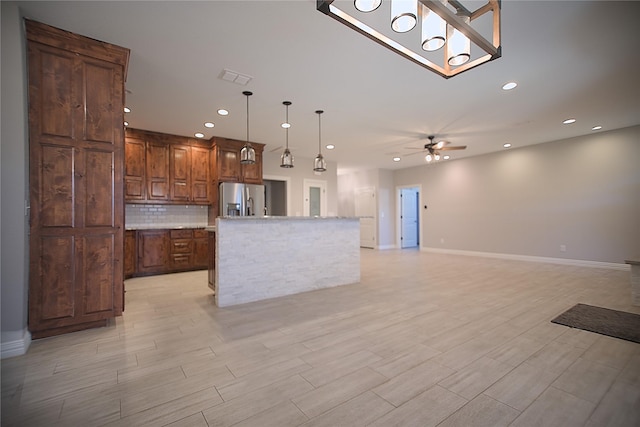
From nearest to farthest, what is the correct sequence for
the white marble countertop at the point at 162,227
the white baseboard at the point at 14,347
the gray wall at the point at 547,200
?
the white baseboard at the point at 14,347, the white marble countertop at the point at 162,227, the gray wall at the point at 547,200

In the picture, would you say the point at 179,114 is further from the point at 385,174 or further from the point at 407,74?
the point at 385,174

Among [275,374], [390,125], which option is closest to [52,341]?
[275,374]

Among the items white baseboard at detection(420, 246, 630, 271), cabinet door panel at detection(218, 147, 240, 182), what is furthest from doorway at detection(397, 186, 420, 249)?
cabinet door panel at detection(218, 147, 240, 182)

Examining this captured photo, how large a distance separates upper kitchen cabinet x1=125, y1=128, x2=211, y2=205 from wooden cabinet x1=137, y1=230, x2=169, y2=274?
2.13 feet

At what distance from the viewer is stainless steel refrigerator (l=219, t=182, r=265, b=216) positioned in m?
5.72

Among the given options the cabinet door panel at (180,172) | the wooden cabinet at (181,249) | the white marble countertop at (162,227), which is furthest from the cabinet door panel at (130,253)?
the cabinet door panel at (180,172)

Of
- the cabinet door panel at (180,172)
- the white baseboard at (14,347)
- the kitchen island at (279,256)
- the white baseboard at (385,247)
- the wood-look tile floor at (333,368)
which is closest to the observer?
the wood-look tile floor at (333,368)

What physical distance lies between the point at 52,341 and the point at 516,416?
3.47 meters

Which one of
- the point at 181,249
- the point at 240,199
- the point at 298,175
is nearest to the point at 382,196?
the point at 298,175

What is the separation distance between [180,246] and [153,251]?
460 millimetres

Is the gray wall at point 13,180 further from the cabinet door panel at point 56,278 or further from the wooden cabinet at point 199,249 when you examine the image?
the wooden cabinet at point 199,249

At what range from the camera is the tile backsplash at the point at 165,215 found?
5.48 meters

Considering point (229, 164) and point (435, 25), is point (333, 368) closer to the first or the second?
point (435, 25)

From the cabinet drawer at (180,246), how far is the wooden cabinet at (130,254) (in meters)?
0.63
